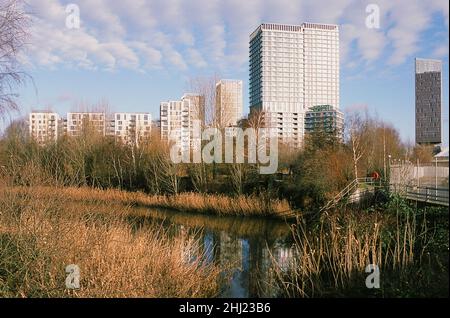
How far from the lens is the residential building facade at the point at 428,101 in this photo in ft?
62.4

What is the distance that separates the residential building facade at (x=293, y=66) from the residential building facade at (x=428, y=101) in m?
4.27

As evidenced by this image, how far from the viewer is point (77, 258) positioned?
642 cm

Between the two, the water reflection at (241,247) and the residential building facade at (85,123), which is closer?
the water reflection at (241,247)

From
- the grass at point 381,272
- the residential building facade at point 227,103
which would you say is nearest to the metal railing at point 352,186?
the residential building facade at point 227,103

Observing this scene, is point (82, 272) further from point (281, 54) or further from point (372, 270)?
point (281, 54)

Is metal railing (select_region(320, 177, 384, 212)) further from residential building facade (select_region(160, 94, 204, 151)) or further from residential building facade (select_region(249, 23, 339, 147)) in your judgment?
residential building facade (select_region(160, 94, 204, 151))

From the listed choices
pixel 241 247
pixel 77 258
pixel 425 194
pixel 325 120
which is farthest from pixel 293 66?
pixel 77 258

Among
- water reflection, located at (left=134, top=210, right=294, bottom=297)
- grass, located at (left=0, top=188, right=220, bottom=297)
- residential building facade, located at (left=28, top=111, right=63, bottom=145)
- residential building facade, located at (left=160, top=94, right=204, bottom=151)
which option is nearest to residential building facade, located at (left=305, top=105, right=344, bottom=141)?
residential building facade, located at (left=160, top=94, right=204, bottom=151)

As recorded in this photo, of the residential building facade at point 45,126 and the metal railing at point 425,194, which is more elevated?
the residential building facade at point 45,126

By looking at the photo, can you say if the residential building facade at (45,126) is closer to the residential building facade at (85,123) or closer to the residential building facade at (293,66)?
the residential building facade at (85,123)

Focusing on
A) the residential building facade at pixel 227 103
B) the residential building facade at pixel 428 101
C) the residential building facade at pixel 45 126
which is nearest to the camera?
the residential building facade at pixel 428 101

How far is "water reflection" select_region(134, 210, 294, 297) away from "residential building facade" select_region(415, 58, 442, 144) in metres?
10.4
